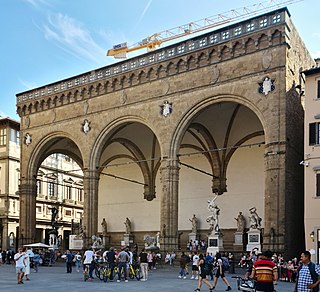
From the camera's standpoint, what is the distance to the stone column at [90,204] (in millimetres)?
36125

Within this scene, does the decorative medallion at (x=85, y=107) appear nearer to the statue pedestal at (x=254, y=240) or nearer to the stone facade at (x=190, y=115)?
the stone facade at (x=190, y=115)

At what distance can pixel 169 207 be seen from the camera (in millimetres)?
31781

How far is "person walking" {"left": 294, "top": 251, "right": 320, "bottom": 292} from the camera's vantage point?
9211 millimetres

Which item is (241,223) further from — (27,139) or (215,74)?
(27,139)

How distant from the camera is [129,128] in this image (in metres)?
41.2

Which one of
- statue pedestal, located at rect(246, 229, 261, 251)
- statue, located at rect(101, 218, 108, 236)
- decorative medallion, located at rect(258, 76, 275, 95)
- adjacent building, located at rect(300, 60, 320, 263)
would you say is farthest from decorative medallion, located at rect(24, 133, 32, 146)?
adjacent building, located at rect(300, 60, 320, 263)

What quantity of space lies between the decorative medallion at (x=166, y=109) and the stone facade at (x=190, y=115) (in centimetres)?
18

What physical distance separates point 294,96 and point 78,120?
50.6 ft

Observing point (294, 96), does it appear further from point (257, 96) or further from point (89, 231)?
point (89, 231)

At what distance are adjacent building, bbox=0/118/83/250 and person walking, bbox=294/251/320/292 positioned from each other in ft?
126

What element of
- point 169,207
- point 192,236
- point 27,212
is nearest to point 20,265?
point 169,207

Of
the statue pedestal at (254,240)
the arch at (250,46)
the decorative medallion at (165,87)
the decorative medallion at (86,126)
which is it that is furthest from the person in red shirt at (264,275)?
the decorative medallion at (86,126)

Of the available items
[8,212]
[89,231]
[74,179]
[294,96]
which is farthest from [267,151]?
[74,179]

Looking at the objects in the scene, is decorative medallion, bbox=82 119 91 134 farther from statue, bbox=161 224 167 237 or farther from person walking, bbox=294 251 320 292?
person walking, bbox=294 251 320 292
